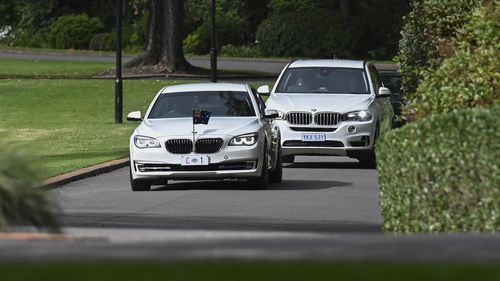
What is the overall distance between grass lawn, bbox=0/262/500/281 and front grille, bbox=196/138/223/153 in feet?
39.7

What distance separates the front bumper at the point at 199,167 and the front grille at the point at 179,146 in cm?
7

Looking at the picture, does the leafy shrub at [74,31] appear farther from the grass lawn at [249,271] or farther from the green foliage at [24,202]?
the grass lawn at [249,271]

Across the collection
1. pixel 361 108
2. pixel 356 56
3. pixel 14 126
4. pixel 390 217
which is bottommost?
pixel 356 56

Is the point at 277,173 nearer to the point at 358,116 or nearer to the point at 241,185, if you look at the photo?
the point at 241,185

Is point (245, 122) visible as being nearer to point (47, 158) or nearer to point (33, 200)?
point (47, 158)

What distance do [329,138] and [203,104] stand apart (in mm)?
3348

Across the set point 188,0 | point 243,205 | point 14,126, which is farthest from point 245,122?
point 188,0

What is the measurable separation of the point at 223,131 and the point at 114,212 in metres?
3.27

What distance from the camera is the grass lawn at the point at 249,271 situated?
28.3 ft

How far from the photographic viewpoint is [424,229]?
45.4ft

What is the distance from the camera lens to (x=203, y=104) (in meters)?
22.6

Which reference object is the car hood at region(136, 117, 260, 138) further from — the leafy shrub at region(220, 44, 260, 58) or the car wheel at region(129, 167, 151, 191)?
the leafy shrub at region(220, 44, 260, 58)

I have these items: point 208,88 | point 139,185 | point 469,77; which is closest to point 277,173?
point 208,88

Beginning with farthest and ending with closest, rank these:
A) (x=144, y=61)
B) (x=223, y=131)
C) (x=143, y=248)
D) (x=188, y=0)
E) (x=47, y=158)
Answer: (x=188, y=0), (x=144, y=61), (x=47, y=158), (x=223, y=131), (x=143, y=248)
